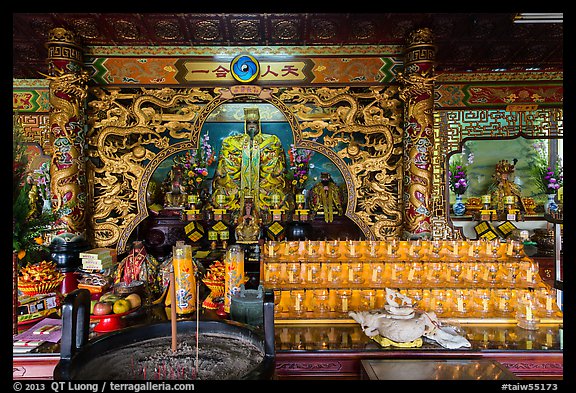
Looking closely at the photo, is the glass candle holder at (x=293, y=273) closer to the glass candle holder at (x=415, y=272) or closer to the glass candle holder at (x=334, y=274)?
the glass candle holder at (x=334, y=274)

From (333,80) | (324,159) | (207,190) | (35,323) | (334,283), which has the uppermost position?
(333,80)

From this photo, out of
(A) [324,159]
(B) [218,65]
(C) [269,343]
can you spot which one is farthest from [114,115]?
(C) [269,343]

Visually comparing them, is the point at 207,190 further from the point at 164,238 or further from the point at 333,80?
the point at 333,80

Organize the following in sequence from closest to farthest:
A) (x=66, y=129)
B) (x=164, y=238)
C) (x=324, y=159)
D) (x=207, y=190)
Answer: (x=66, y=129) → (x=164, y=238) → (x=207, y=190) → (x=324, y=159)

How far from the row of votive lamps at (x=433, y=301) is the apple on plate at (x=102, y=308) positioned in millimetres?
1104

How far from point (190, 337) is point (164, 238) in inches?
178

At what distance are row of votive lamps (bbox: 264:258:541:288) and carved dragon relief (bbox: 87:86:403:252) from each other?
1.95 m

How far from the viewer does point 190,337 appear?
167 cm

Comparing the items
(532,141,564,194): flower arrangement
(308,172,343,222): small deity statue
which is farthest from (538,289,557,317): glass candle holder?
(532,141,564,194): flower arrangement

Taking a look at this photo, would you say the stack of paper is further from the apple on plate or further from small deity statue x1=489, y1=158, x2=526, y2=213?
small deity statue x1=489, y1=158, x2=526, y2=213

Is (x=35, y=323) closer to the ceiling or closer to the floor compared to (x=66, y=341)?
closer to the floor

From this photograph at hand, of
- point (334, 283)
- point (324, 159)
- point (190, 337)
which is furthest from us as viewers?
point (324, 159)

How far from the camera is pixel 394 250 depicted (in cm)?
314

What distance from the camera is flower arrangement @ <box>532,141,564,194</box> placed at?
604cm
